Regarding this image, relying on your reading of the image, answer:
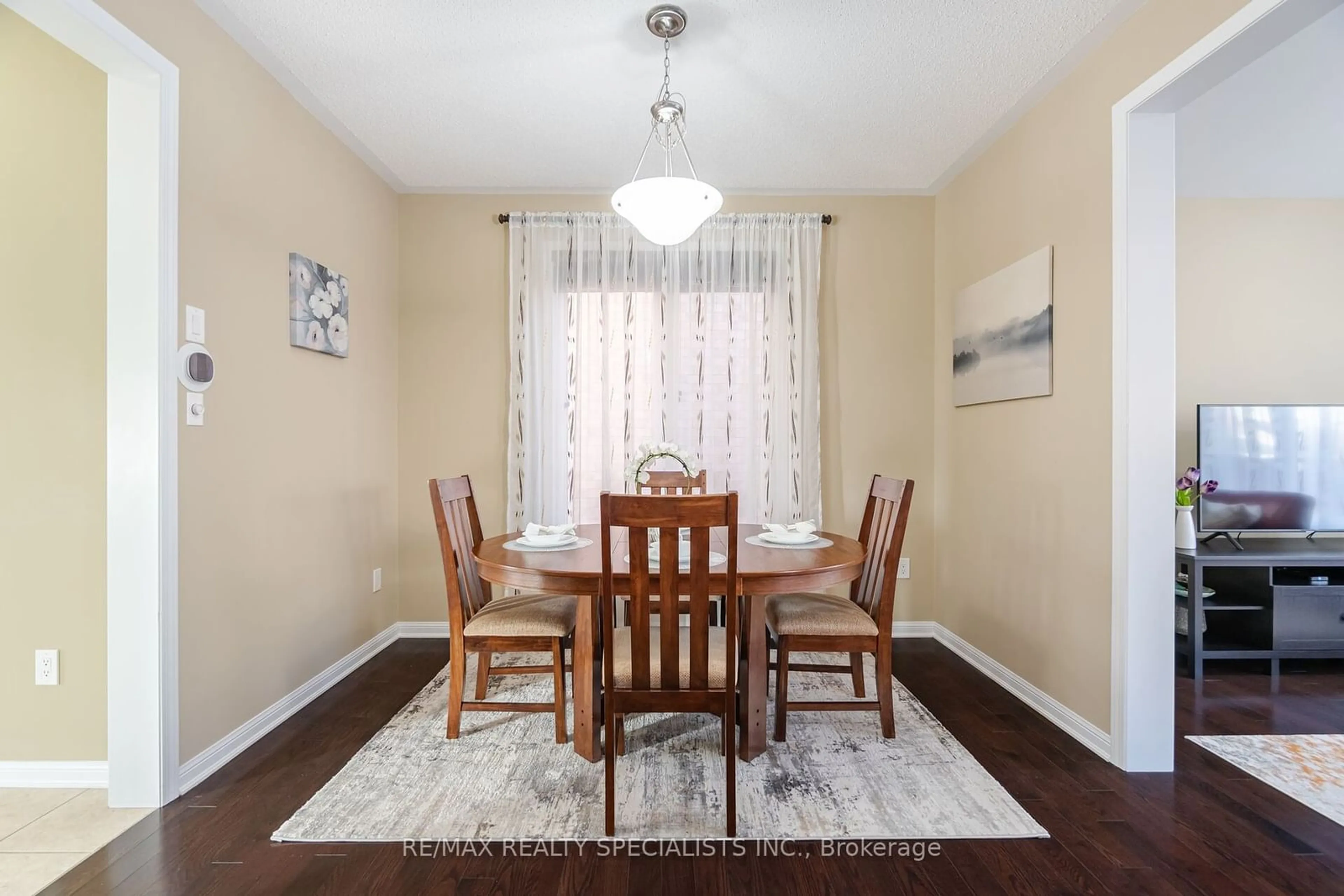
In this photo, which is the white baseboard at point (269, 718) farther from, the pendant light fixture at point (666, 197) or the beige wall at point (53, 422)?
the pendant light fixture at point (666, 197)

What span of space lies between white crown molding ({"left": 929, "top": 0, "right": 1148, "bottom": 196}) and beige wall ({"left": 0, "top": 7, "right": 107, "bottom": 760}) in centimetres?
350

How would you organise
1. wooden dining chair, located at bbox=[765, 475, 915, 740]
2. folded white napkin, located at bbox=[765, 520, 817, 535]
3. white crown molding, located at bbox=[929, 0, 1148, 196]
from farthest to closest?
folded white napkin, located at bbox=[765, 520, 817, 535]
wooden dining chair, located at bbox=[765, 475, 915, 740]
white crown molding, located at bbox=[929, 0, 1148, 196]

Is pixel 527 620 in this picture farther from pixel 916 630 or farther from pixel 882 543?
pixel 916 630

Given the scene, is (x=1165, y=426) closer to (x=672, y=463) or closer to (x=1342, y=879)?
(x=1342, y=879)

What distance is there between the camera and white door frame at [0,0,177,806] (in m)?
1.93

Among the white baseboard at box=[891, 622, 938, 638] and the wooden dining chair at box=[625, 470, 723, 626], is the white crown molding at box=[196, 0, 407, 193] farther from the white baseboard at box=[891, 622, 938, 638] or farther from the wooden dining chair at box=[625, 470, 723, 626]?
the white baseboard at box=[891, 622, 938, 638]

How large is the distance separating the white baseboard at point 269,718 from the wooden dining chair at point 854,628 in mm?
2017

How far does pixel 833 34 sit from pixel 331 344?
2.57 metres

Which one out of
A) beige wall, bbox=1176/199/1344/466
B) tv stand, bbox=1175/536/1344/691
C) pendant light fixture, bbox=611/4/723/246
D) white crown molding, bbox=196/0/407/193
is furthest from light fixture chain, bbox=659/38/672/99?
tv stand, bbox=1175/536/1344/691

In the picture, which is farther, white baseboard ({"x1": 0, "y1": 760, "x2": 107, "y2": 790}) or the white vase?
the white vase

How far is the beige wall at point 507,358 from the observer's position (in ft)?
12.5

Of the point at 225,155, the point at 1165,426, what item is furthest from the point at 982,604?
the point at 225,155

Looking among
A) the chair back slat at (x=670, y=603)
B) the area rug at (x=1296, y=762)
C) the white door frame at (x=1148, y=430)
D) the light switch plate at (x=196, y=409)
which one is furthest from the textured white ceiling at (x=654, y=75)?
the area rug at (x=1296, y=762)

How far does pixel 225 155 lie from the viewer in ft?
7.45
